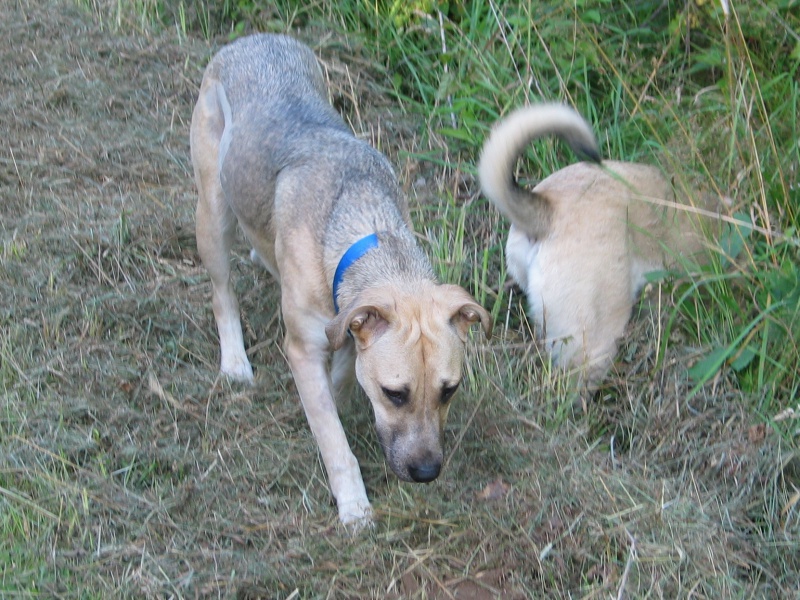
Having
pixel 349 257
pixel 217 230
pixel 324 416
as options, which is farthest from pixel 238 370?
pixel 349 257

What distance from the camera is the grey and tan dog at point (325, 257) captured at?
3.62m

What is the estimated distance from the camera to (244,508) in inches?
157

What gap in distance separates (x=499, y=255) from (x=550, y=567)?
7.42ft

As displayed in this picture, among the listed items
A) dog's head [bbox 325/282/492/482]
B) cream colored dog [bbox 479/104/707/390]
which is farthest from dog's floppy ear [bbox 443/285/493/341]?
cream colored dog [bbox 479/104/707/390]

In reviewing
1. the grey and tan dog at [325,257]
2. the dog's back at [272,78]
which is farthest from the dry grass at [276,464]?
the dog's back at [272,78]

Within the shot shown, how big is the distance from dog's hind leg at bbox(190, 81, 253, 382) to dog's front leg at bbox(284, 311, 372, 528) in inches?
33.8

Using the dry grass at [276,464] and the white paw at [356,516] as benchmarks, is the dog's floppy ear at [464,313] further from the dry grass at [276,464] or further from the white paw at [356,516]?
the white paw at [356,516]

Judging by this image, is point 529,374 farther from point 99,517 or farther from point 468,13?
point 468,13

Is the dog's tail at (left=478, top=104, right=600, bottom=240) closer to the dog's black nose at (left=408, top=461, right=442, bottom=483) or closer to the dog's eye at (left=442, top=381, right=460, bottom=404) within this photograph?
the dog's eye at (left=442, top=381, right=460, bottom=404)

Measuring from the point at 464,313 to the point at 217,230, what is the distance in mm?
1797

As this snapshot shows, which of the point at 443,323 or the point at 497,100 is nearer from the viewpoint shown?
the point at 443,323

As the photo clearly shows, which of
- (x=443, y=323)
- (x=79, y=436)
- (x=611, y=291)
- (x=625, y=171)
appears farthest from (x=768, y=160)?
(x=79, y=436)

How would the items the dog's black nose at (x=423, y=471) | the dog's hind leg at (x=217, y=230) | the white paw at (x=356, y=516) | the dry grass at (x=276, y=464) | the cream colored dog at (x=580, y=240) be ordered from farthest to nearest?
1. the dog's hind leg at (x=217, y=230)
2. the cream colored dog at (x=580, y=240)
3. the white paw at (x=356, y=516)
4. the dry grass at (x=276, y=464)
5. the dog's black nose at (x=423, y=471)

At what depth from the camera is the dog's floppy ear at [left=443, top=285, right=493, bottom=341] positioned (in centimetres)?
376
